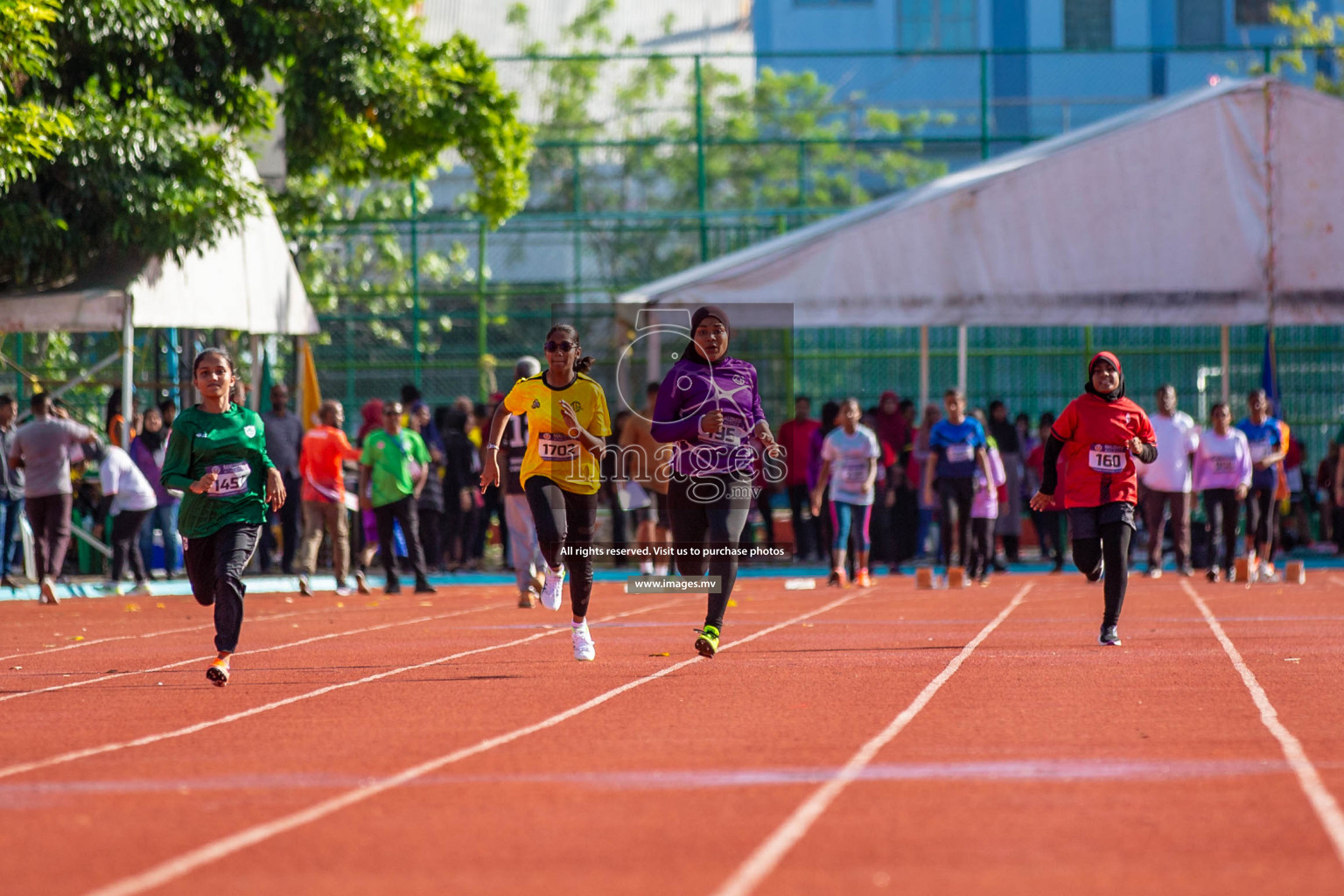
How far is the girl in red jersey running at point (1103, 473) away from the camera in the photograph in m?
12.7

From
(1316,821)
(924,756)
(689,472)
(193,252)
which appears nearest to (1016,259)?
(193,252)

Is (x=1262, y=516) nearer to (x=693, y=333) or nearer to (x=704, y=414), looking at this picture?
(x=693, y=333)

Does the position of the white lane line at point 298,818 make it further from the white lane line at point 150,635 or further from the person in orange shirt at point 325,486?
the person in orange shirt at point 325,486

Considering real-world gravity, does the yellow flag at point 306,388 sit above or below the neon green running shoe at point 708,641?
above

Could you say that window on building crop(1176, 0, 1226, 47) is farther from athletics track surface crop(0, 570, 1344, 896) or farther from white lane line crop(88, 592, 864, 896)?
white lane line crop(88, 592, 864, 896)

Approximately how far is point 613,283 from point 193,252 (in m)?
9.27

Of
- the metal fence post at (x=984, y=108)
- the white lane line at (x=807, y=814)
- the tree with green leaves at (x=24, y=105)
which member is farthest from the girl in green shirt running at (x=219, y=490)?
the metal fence post at (x=984, y=108)

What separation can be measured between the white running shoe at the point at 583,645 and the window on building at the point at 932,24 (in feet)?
132

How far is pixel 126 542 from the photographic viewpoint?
20.6m

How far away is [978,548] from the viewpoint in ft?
68.5

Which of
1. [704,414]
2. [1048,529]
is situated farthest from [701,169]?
[704,414]

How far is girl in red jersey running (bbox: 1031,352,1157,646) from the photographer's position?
41.7 ft

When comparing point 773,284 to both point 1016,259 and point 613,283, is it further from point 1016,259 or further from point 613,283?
point 613,283

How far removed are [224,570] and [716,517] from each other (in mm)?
2643
